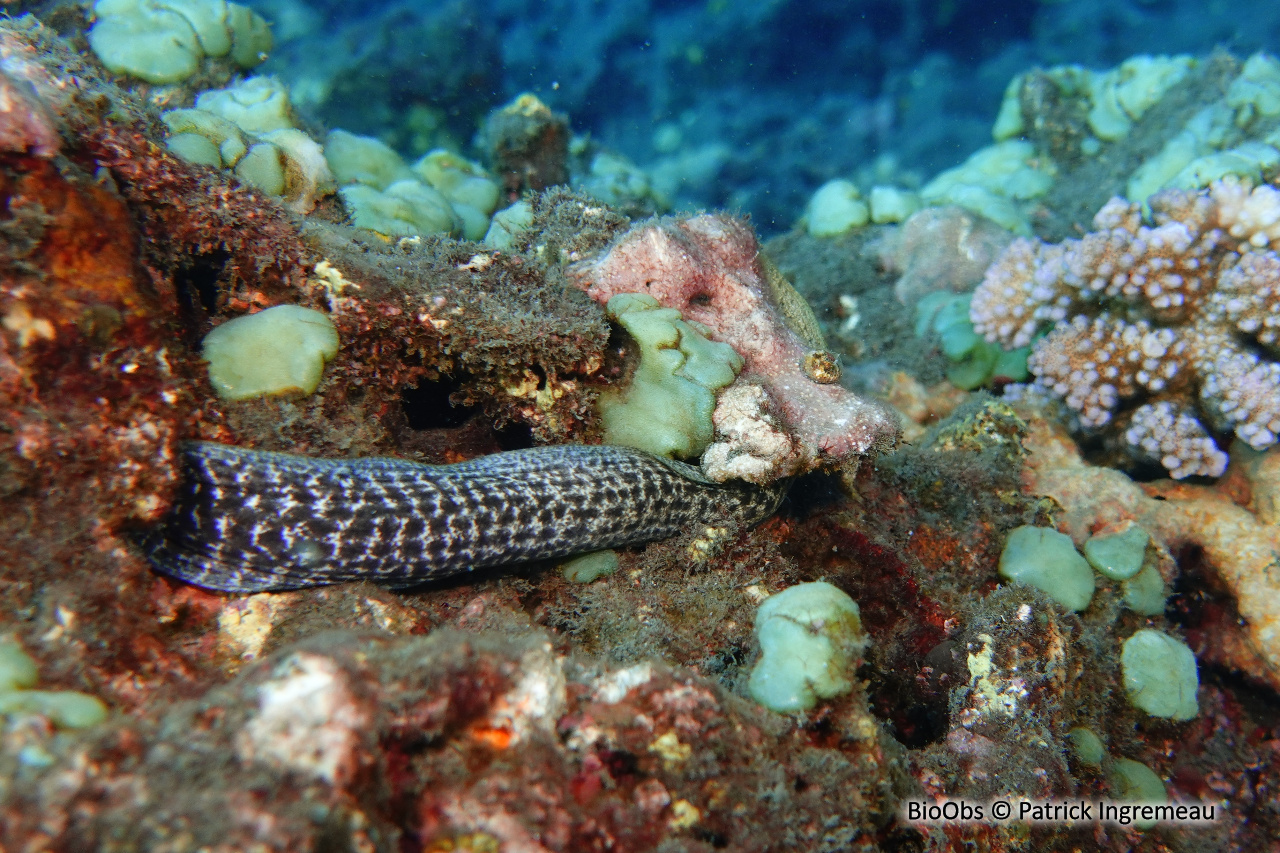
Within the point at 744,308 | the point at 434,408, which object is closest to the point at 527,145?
the point at 744,308

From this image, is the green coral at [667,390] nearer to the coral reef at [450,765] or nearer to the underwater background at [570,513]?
the underwater background at [570,513]

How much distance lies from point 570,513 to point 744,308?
7.84 ft

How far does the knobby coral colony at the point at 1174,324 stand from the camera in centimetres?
540

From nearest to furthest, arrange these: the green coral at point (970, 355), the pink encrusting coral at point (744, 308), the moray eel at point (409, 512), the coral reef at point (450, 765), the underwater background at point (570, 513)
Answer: the coral reef at point (450, 765)
the underwater background at point (570, 513)
the moray eel at point (409, 512)
the pink encrusting coral at point (744, 308)
the green coral at point (970, 355)

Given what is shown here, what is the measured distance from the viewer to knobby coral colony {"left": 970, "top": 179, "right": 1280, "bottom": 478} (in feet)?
17.7

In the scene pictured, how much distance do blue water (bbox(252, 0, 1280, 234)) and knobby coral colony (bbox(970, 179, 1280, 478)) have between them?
12.1 metres

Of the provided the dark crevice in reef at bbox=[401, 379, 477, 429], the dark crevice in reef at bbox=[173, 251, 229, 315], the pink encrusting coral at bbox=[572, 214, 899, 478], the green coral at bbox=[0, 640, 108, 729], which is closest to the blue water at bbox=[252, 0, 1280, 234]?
the pink encrusting coral at bbox=[572, 214, 899, 478]

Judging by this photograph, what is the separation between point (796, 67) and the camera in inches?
752

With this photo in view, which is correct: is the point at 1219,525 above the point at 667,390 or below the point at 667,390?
below

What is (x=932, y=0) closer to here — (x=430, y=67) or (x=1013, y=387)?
(x=430, y=67)

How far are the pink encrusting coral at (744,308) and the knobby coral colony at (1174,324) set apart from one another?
273cm

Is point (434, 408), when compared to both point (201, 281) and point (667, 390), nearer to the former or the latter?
point (201, 281)

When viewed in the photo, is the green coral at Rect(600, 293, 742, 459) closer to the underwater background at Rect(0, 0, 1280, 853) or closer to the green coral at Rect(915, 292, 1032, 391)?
A: the underwater background at Rect(0, 0, 1280, 853)

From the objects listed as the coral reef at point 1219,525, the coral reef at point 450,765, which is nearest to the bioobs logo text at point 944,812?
the coral reef at point 450,765
